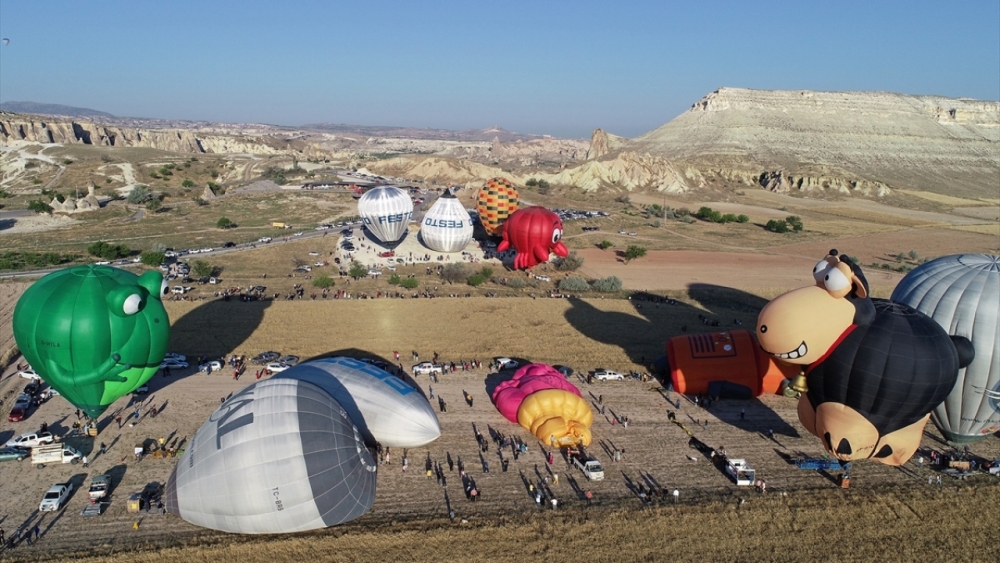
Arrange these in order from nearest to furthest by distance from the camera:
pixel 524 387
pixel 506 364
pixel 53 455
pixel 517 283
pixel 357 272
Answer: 1. pixel 53 455
2. pixel 524 387
3. pixel 506 364
4. pixel 517 283
5. pixel 357 272

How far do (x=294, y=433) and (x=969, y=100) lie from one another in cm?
20331

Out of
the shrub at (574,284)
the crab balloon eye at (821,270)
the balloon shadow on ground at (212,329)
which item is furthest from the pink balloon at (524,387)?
the shrub at (574,284)

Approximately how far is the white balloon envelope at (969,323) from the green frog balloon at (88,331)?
2239 cm

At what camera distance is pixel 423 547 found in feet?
43.3

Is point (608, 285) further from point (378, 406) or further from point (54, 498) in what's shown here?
point (54, 498)

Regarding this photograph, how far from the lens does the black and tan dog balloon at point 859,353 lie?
13.9 m

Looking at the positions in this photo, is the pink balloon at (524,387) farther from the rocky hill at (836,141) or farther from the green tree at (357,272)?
the rocky hill at (836,141)

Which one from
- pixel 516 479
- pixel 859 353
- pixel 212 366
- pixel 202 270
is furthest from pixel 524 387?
pixel 202 270

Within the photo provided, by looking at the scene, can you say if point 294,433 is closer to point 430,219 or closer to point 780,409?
point 780,409

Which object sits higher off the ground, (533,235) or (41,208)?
(533,235)

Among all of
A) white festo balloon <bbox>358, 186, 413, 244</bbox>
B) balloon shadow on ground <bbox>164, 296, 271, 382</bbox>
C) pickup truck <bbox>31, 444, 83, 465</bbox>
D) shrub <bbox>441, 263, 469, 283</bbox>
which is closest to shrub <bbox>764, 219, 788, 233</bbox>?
shrub <bbox>441, 263, 469, 283</bbox>

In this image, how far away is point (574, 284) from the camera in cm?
3541

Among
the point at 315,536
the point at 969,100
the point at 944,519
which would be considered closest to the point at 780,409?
the point at 944,519

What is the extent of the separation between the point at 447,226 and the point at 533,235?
23.4ft
